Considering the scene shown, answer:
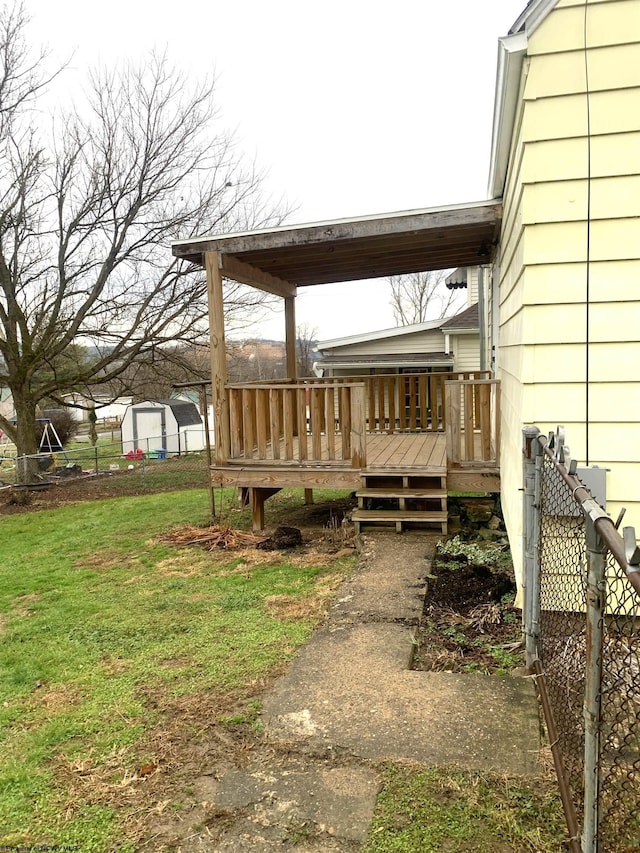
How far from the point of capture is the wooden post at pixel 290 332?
866cm

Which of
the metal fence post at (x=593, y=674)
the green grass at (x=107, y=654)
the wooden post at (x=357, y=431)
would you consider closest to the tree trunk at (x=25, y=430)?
the green grass at (x=107, y=654)

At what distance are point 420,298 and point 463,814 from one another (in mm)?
41132

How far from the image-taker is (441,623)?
4.02m

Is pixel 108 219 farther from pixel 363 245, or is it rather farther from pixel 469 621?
pixel 469 621

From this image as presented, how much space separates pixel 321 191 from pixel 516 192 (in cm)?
1586

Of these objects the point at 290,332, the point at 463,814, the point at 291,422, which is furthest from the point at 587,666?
the point at 290,332

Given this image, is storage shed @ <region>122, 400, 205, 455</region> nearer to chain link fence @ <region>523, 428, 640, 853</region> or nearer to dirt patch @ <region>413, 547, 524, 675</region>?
dirt patch @ <region>413, 547, 524, 675</region>

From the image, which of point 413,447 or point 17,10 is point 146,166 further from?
point 413,447

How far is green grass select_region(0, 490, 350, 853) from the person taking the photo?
2.46 metres

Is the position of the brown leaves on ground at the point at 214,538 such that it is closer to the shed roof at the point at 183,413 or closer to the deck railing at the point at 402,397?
the deck railing at the point at 402,397

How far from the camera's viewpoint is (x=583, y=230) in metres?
3.39

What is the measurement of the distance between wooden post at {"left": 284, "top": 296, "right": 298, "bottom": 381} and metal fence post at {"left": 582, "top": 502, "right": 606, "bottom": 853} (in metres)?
7.12

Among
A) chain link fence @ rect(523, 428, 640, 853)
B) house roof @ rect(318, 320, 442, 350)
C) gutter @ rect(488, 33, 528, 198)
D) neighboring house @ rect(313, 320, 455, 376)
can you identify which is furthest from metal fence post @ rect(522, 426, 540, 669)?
house roof @ rect(318, 320, 442, 350)

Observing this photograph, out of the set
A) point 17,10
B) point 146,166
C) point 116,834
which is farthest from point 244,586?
point 17,10
